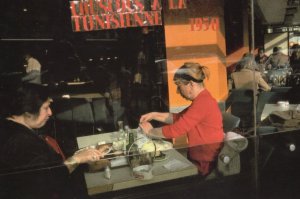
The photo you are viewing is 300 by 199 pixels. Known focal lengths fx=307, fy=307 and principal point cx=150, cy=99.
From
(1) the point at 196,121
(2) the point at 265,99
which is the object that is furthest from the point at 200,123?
(2) the point at 265,99

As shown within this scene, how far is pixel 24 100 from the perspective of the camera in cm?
288

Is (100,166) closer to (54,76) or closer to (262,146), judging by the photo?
(54,76)

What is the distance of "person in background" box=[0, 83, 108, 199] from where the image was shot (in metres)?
2.73

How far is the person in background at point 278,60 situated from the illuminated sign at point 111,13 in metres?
1.40

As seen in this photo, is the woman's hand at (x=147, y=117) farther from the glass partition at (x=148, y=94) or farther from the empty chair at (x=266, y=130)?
the empty chair at (x=266, y=130)

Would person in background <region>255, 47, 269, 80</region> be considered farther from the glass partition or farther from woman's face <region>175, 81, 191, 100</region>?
woman's face <region>175, 81, 191, 100</region>

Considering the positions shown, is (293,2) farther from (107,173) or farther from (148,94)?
(107,173)

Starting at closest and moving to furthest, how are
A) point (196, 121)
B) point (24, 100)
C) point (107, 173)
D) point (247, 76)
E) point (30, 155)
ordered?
point (107, 173)
point (30, 155)
point (24, 100)
point (196, 121)
point (247, 76)

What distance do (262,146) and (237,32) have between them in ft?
4.66

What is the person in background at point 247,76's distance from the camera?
11.6ft

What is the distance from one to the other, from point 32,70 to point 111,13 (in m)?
0.95

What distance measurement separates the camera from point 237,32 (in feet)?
11.4

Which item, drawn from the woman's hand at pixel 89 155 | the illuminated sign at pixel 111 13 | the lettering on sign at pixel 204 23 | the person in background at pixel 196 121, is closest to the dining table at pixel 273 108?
the person in background at pixel 196 121

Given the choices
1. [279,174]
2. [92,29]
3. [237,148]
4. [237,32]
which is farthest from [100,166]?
[279,174]
